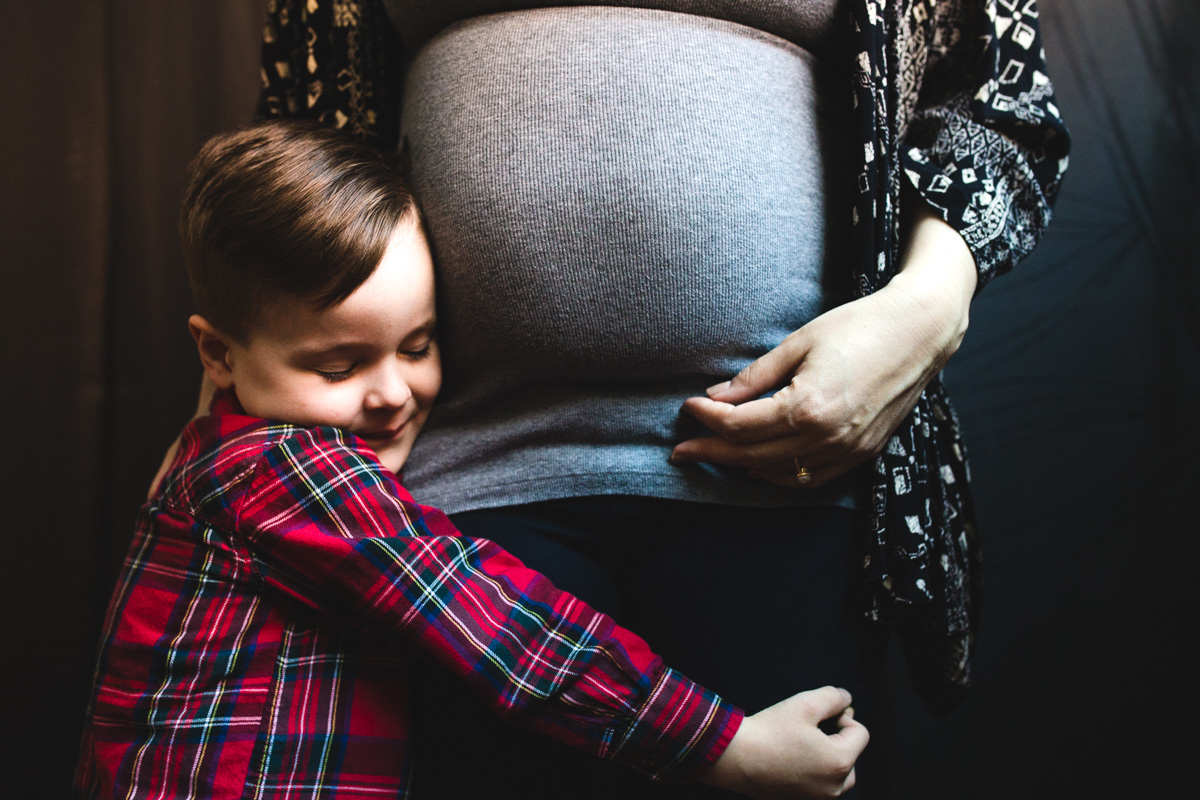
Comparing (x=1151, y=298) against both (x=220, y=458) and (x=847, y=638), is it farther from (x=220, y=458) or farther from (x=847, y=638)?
(x=220, y=458)

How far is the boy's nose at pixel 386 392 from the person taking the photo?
26.1 inches

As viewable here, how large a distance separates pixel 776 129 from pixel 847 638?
1.54 ft

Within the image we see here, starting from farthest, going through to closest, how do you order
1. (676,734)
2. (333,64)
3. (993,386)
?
(993,386), (333,64), (676,734)

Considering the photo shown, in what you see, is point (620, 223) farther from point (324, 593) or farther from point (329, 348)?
point (324, 593)

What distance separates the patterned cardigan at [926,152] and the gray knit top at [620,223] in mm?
55

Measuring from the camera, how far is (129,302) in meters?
1.11

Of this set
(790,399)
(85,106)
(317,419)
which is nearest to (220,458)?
(317,419)

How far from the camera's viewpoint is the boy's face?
2.10 feet

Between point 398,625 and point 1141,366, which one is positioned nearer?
point 398,625

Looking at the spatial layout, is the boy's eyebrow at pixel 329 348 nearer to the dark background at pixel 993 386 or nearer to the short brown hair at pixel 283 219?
the short brown hair at pixel 283 219

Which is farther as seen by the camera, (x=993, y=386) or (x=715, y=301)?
(x=993, y=386)

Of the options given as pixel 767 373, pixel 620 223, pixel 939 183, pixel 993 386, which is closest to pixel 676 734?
pixel 767 373

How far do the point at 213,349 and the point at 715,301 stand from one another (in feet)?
1.68

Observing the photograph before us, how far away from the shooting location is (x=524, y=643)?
0.56 metres
